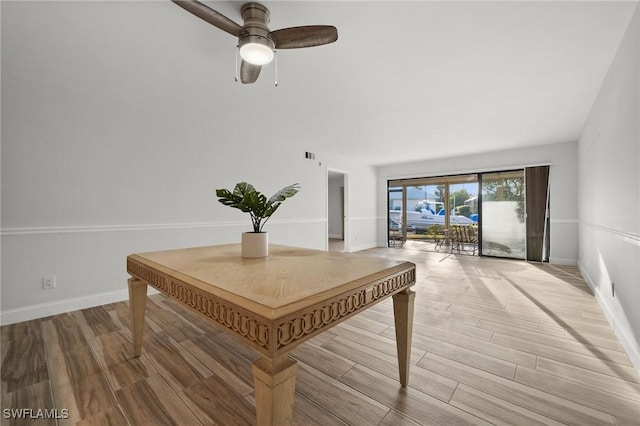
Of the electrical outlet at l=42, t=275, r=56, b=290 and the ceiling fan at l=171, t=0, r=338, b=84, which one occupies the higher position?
the ceiling fan at l=171, t=0, r=338, b=84

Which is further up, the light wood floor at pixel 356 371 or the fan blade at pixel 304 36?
the fan blade at pixel 304 36

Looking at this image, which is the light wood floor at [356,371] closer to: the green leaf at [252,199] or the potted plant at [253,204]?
the potted plant at [253,204]

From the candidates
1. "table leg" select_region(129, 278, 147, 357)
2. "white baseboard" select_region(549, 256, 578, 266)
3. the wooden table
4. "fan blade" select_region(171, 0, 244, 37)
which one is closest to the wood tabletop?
the wooden table

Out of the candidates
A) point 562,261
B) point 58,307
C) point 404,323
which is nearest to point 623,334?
point 404,323

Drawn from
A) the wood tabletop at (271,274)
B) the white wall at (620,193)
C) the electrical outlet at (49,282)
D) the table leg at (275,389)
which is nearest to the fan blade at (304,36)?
the wood tabletop at (271,274)

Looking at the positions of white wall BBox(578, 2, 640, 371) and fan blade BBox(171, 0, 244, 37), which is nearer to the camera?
fan blade BBox(171, 0, 244, 37)

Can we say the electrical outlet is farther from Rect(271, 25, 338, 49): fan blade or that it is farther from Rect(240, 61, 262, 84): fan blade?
Rect(271, 25, 338, 49): fan blade

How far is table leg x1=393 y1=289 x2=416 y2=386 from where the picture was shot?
4.53 feet

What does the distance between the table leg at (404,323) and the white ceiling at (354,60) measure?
5.72ft

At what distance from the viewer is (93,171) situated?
2779 mm

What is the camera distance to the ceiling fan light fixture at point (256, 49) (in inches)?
61.7

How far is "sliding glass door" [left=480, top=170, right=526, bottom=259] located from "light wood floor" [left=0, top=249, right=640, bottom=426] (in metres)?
3.04

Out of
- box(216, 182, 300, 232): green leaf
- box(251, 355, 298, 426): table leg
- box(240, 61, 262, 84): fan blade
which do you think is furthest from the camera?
box(240, 61, 262, 84): fan blade

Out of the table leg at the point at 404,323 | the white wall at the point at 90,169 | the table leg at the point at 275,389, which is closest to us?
the table leg at the point at 275,389
